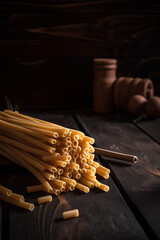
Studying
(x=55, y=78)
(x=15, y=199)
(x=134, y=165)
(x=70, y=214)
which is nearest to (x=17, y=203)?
(x=15, y=199)

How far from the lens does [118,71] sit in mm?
2311

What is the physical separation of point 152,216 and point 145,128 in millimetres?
935

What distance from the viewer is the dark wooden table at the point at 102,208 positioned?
0.70 meters

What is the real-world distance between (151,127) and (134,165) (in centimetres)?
61

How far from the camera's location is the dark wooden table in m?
0.70

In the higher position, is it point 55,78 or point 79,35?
point 79,35

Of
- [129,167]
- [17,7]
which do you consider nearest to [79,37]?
[17,7]

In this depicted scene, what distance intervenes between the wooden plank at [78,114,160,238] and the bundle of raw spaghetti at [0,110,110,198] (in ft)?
0.31

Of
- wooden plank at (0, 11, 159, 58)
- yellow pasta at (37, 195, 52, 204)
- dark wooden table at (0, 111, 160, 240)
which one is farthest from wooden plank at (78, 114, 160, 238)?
wooden plank at (0, 11, 159, 58)

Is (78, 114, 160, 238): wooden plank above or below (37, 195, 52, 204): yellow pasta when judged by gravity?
below

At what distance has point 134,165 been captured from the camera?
113 centimetres

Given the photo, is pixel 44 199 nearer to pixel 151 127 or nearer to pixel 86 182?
pixel 86 182

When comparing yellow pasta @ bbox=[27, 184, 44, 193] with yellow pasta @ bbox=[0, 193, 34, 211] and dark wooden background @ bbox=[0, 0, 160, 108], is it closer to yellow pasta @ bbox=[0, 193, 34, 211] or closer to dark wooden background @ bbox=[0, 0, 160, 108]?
yellow pasta @ bbox=[0, 193, 34, 211]

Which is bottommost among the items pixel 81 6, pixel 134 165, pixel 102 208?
pixel 134 165
